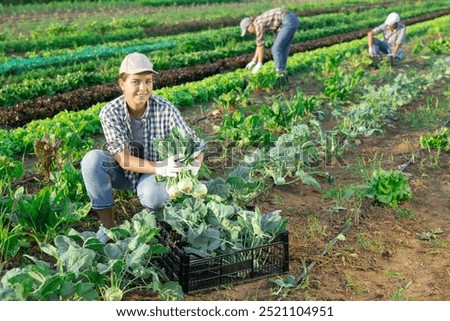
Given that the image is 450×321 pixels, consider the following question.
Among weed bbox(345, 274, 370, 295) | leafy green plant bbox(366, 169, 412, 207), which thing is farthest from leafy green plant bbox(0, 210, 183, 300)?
leafy green plant bbox(366, 169, 412, 207)

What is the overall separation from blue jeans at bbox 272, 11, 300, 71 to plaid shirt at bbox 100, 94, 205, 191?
6.25 meters

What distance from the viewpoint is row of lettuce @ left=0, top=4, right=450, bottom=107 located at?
389 inches

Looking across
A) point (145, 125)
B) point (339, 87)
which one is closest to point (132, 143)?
point (145, 125)

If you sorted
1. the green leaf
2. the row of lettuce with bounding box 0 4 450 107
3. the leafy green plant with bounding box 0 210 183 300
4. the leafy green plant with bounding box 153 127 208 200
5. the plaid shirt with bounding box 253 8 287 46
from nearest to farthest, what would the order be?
1. the leafy green plant with bounding box 0 210 183 300
2. the green leaf
3. the leafy green plant with bounding box 153 127 208 200
4. the row of lettuce with bounding box 0 4 450 107
5. the plaid shirt with bounding box 253 8 287 46

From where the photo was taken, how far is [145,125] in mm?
4582

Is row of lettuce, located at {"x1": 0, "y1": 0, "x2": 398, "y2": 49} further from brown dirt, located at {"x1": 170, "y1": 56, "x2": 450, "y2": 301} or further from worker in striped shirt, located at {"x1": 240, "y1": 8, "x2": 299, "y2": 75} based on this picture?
brown dirt, located at {"x1": 170, "y1": 56, "x2": 450, "y2": 301}

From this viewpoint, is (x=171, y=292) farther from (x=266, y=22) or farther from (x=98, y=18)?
(x=98, y=18)

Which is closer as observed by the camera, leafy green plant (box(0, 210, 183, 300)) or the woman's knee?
leafy green plant (box(0, 210, 183, 300))

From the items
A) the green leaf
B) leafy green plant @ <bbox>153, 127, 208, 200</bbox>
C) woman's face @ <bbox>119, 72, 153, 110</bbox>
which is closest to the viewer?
the green leaf

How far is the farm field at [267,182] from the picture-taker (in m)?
3.86

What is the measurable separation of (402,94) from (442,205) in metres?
3.61

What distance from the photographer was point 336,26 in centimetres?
2184

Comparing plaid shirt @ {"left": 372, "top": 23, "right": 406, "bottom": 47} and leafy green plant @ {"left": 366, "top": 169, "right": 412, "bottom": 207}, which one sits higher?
plaid shirt @ {"left": 372, "top": 23, "right": 406, "bottom": 47}
